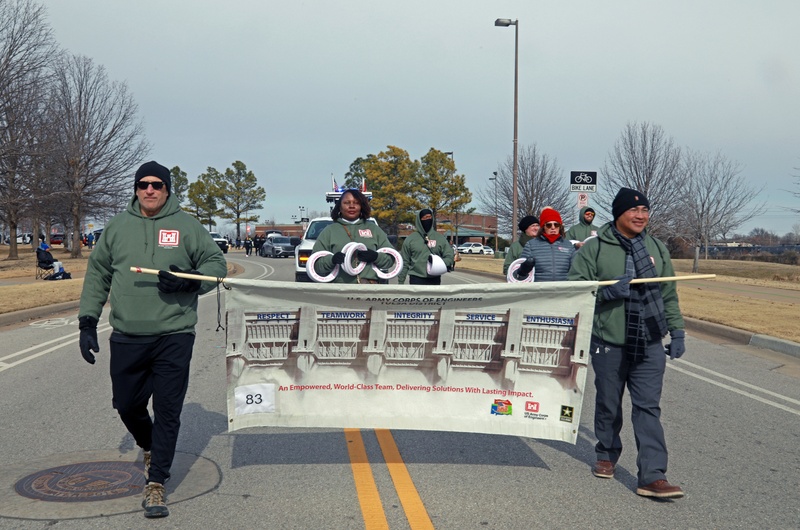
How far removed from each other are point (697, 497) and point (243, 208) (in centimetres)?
9148

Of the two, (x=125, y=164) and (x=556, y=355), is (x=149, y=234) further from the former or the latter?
(x=125, y=164)

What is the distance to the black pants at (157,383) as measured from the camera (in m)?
4.45

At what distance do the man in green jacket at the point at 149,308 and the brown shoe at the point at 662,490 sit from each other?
2.92 m

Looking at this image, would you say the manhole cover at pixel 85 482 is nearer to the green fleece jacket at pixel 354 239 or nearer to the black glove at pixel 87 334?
the black glove at pixel 87 334

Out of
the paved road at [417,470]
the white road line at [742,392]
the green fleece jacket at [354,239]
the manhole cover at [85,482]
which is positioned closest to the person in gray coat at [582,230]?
the white road line at [742,392]

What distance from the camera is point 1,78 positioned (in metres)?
26.5

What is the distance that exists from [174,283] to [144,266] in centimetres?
26

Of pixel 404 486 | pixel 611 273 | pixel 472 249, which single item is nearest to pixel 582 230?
pixel 611 273

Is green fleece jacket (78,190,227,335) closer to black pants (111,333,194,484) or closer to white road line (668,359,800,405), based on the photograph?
black pants (111,333,194,484)

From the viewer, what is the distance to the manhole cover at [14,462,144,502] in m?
4.61

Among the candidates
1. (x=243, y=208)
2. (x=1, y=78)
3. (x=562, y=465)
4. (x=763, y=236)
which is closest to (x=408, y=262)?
(x=562, y=465)

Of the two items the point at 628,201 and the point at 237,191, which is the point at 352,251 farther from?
the point at 237,191

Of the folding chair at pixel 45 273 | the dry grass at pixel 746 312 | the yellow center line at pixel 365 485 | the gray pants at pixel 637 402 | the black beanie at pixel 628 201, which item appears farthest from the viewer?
the folding chair at pixel 45 273

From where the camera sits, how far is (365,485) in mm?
4879
